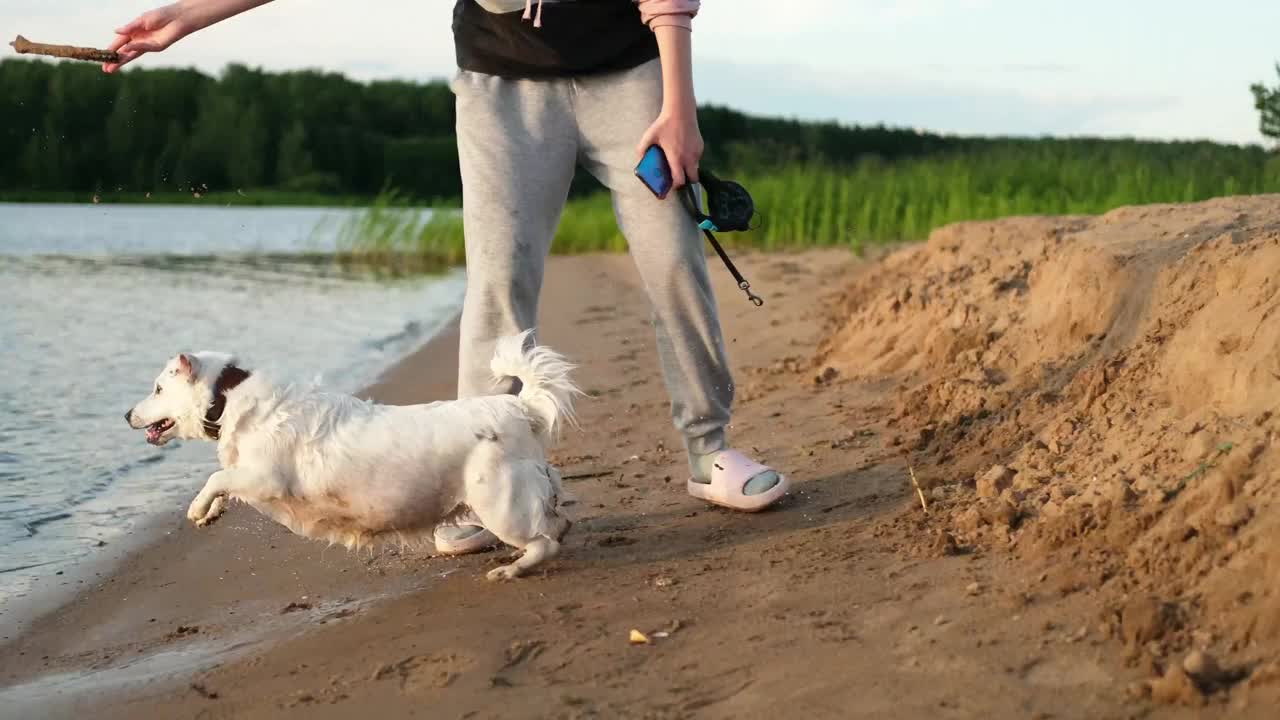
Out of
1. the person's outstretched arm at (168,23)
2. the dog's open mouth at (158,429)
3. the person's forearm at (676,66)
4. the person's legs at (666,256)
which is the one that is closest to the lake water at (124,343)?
the dog's open mouth at (158,429)

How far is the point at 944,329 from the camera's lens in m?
6.28

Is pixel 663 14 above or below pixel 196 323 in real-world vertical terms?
above

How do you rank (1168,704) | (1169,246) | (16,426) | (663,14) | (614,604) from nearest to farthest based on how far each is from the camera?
(1168,704) → (614,604) → (663,14) → (1169,246) → (16,426)

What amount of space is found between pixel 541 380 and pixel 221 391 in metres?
0.91

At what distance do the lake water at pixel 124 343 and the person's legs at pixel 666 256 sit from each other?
1.15 metres

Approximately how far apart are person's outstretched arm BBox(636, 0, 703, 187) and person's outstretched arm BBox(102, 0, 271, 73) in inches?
46.8

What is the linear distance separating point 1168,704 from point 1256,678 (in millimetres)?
186

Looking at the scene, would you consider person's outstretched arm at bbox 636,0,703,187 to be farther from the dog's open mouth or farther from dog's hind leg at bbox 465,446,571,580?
the dog's open mouth

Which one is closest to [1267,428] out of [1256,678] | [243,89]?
[1256,678]

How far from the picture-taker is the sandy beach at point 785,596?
9.39ft

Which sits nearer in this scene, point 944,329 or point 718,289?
point 944,329

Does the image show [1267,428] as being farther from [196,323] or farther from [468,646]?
[196,323]

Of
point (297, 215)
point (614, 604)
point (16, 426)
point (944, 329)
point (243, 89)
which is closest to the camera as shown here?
point (614, 604)

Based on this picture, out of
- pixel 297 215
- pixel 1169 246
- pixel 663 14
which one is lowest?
pixel 297 215
